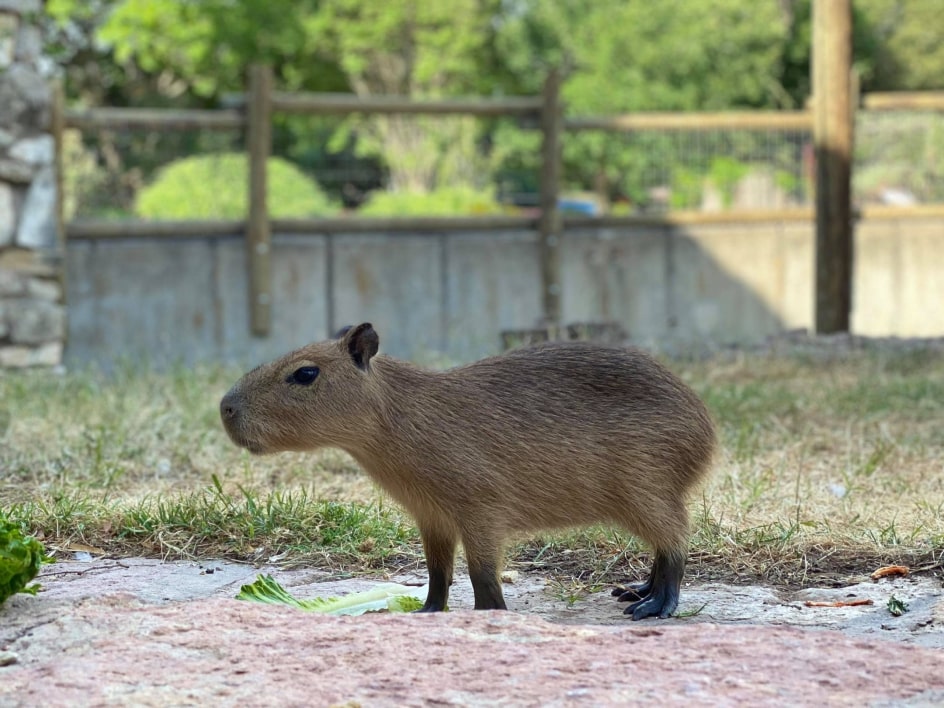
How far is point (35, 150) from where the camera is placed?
8.63 meters

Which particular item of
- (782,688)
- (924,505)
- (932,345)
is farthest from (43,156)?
(782,688)

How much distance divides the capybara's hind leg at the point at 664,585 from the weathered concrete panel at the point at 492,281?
6.87m

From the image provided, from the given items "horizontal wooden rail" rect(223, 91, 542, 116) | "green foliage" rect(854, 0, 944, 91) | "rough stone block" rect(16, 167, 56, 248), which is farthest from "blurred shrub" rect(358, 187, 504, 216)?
"green foliage" rect(854, 0, 944, 91)

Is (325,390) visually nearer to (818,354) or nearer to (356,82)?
(818,354)

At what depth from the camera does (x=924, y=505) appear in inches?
169

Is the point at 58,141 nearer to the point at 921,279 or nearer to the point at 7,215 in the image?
the point at 7,215

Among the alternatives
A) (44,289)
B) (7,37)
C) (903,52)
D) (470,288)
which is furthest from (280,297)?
(903,52)

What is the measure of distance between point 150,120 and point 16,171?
1.35 metres

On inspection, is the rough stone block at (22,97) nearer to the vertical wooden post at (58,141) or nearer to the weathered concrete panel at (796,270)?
the vertical wooden post at (58,141)

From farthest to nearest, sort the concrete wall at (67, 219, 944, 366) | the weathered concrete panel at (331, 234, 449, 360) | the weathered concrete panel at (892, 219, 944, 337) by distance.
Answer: the weathered concrete panel at (892, 219, 944, 337) < the weathered concrete panel at (331, 234, 449, 360) < the concrete wall at (67, 219, 944, 366)

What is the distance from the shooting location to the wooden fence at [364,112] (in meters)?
9.60

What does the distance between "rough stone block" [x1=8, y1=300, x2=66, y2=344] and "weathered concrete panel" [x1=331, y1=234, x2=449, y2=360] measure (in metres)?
2.24

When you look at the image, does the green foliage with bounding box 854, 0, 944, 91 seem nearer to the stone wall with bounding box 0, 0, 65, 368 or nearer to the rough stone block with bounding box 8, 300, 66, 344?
the stone wall with bounding box 0, 0, 65, 368

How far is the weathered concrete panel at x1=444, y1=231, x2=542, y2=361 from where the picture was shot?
10.5 meters
